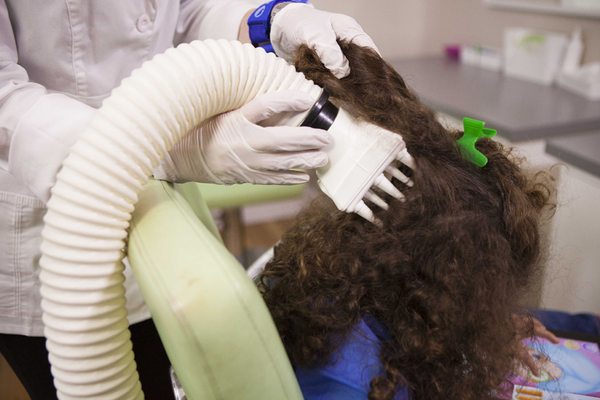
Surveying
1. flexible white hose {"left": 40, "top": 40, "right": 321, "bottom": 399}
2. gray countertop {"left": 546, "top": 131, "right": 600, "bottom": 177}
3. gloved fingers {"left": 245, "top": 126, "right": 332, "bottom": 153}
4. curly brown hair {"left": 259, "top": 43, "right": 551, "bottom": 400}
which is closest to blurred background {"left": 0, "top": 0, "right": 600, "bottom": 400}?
gray countertop {"left": 546, "top": 131, "right": 600, "bottom": 177}

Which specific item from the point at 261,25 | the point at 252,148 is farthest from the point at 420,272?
the point at 261,25

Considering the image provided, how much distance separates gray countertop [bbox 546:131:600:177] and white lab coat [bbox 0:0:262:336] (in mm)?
971

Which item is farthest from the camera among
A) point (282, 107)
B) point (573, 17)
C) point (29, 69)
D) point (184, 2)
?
point (573, 17)

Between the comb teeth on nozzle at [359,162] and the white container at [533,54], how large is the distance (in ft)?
5.49

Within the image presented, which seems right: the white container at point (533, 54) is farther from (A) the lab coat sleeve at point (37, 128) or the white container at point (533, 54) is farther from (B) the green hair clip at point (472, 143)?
(A) the lab coat sleeve at point (37, 128)

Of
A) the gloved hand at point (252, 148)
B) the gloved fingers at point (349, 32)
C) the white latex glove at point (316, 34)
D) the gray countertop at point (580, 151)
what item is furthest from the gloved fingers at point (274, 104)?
the gray countertop at point (580, 151)

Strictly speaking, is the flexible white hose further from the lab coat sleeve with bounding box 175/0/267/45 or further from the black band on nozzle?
the lab coat sleeve with bounding box 175/0/267/45

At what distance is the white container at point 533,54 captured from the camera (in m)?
2.02

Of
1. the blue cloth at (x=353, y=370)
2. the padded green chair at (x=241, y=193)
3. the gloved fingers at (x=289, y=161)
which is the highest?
the gloved fingers at (x=289, y=161)

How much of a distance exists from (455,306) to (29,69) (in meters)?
0.75

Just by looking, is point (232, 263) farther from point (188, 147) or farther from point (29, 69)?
point (29, 69)

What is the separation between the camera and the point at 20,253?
84 cm

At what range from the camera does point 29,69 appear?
2.74ft

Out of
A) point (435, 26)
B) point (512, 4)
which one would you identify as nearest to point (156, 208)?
point (512, 4)
